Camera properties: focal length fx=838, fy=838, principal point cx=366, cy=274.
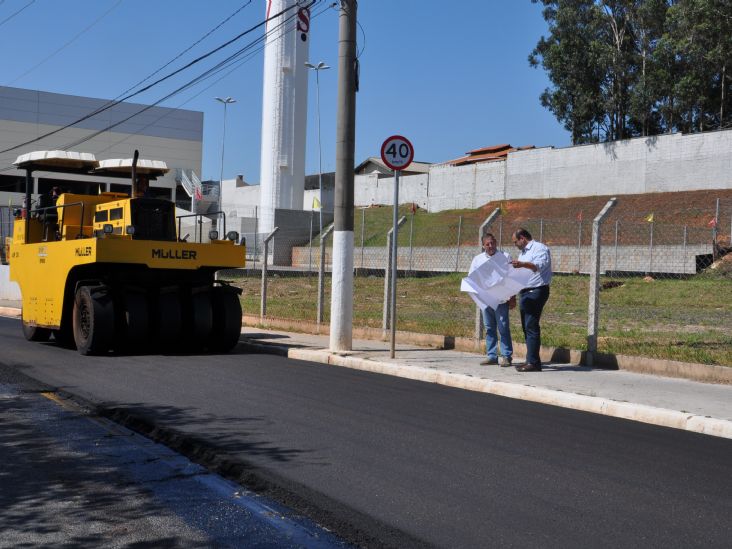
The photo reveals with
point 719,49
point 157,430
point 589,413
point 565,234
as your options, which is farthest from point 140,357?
point 719,49

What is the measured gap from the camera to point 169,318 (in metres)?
12.8

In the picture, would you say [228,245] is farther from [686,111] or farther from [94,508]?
[686,111]

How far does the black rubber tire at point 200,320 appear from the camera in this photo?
1299 centimetres

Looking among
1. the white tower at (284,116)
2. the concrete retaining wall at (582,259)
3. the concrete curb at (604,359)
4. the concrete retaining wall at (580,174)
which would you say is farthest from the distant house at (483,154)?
the concrete curb at (604,359)

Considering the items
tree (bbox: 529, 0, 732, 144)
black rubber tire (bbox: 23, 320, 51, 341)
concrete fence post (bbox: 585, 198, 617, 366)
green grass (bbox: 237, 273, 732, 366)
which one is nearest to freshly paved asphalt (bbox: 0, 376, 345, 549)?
concrete fence post (bbox: 585, 198, 617, 366)

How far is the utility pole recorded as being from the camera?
12.3 meters

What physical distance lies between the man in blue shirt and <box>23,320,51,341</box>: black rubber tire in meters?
8.63

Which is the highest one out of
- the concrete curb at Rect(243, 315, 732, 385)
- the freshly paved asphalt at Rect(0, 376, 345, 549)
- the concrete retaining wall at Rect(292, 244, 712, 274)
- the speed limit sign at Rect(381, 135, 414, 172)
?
the speed limit sign at Rect(381, 135, 414, 172)

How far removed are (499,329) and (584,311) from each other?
848cm

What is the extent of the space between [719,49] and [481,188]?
17.6 m

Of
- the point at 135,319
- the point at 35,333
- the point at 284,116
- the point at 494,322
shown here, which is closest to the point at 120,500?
the point at 494,322

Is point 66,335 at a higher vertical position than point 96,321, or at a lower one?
lower

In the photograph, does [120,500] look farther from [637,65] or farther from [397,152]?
[637,65]

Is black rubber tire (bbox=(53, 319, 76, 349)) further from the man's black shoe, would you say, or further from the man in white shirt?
the man's black shoe
